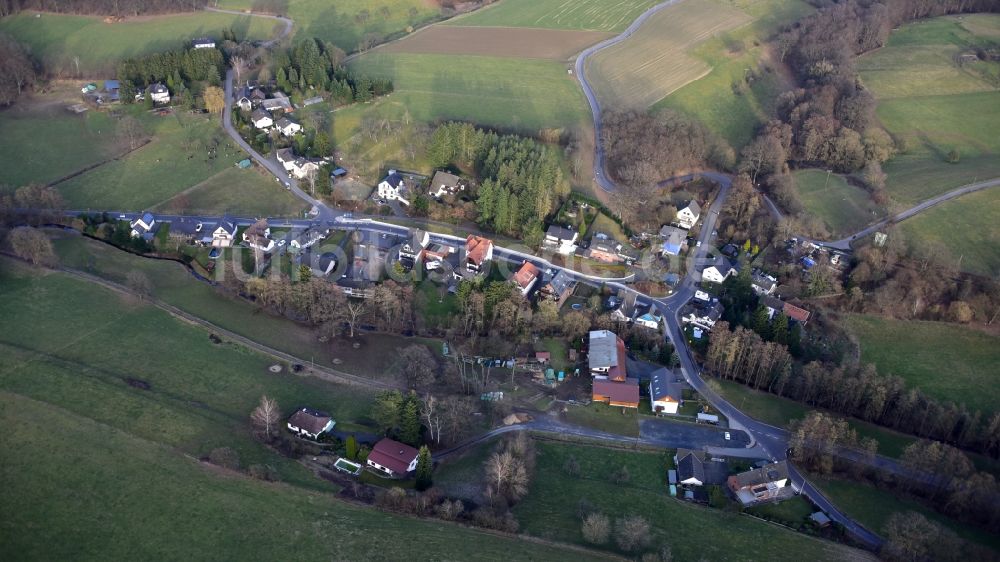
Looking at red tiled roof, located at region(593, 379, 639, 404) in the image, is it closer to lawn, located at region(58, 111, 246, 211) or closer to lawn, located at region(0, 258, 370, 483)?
lawn, located at region(0, 258, 370, 483)

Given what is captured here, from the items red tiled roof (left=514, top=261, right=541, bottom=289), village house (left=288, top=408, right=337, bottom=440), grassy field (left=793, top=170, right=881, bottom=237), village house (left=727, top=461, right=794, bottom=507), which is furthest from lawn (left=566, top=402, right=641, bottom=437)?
grassy field (left=793, top=170, right=881, bottom=237)

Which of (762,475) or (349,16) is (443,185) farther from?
(349,16)

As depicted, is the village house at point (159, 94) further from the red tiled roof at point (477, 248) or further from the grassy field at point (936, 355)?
the grassy field at point (936, 355)

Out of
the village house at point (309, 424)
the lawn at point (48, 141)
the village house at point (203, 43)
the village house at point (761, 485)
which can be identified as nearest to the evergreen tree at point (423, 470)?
the village house at point (309, 424)

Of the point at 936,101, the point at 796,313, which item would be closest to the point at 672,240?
the point at 796,313

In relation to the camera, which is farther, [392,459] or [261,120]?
[261,120]

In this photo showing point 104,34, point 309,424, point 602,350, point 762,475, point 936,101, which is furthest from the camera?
point 104,34
